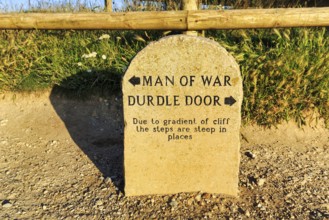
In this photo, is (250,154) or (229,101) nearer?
(229,101)

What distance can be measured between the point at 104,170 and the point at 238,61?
1836 millimetres

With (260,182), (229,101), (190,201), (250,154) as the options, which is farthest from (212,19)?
(190,201)

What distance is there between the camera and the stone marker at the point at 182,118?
254 cm

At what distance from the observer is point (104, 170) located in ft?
11.0

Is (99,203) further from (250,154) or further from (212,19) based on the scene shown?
(212,19)

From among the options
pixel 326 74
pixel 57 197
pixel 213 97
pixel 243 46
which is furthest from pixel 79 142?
pixel 326 74

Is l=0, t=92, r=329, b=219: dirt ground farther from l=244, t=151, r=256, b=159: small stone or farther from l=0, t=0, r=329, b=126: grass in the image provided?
l=0, t=0, r=329, b=126: grass

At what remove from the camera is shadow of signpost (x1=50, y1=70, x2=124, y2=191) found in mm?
3873

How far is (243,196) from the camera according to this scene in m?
2.92

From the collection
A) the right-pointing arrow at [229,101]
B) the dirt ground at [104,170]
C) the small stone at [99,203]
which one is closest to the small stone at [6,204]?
the dirt ground at [104,170]

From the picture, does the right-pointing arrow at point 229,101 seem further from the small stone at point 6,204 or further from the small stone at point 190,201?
the small stone at point 6,204

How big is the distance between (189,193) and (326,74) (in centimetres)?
205

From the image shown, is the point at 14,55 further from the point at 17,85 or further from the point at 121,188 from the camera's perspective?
the point at 121,188

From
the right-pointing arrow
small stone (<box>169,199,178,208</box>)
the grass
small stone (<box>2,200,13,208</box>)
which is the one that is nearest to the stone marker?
the right-pointing arrow
